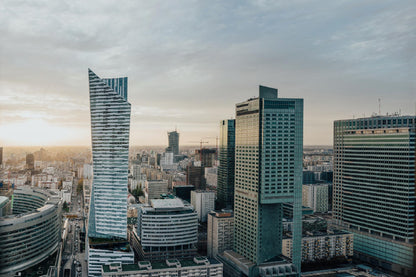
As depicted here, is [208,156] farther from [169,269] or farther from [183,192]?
[169,269]

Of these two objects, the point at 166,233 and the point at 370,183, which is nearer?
the point at 370,183

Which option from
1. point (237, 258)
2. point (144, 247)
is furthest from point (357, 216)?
point (144, 247)

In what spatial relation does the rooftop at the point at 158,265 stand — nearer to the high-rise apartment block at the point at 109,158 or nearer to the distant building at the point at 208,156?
the high-rise apartment block at the point at 109,158

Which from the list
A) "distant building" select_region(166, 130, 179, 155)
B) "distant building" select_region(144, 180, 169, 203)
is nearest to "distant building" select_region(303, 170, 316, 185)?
"distant building" select_region(144, 180, 169, 203)

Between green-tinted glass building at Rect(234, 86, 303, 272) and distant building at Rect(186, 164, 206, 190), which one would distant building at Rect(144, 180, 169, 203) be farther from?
green-tinted glass building at Rect(234, 86, 303, 272)

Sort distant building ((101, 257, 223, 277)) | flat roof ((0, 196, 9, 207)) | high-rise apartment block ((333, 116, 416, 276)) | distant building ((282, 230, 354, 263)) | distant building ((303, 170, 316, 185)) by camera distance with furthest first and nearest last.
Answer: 1. distant building ((303, 170, 316, 185))
2. distant building ((282, 230, 354, 263))
3. high-rise apartment block ((333, 116, 416, 276))
4. flat roof ((0, 196, 9, 207))
5. distant building ((101, 257, 223, 277))

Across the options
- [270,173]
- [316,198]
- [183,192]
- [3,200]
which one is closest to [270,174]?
[270,173]
